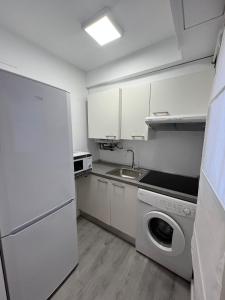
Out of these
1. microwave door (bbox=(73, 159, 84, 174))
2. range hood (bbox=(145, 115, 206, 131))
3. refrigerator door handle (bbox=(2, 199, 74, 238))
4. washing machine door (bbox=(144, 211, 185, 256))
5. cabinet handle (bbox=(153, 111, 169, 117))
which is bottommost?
washing machine door (bbox=(144, 211, 185, 256))

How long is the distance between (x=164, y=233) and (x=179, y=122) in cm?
125

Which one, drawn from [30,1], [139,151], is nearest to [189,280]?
[139,151]

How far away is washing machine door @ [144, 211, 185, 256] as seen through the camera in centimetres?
129

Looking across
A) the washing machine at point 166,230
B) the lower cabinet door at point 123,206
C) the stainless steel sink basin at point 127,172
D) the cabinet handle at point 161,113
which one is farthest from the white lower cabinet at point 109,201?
the cabinet handle at point 161,113

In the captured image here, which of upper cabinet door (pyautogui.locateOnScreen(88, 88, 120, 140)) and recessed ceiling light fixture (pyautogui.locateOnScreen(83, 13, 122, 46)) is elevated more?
recessed ceiling light fixture (pyautogui.locateOnScreen(83, 13, 122, 46))

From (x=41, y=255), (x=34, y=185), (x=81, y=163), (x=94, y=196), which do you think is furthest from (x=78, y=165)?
(x=41, y=255)

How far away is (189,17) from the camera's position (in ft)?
2.91

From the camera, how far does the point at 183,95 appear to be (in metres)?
1.47

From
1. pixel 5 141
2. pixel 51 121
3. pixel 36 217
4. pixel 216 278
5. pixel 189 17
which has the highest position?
pixel 189 17

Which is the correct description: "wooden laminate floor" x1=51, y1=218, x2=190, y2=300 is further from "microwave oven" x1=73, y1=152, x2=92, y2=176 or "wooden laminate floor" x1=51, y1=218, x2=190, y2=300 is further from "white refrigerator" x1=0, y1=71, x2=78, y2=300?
"microwave oven" x1=73, y1=152, x2=92, y2=176

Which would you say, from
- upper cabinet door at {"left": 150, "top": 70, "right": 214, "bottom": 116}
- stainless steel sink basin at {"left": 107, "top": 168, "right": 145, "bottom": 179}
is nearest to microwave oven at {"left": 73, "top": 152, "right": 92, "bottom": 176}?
stainless steel sink basin at {"left": 107, "top": 168, "right": 145, "bottom": 179}

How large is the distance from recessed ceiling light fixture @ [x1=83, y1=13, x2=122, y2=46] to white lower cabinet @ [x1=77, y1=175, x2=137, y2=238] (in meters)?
1.65

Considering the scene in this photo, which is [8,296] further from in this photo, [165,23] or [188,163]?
[165,23]

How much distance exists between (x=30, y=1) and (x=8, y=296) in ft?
7.19
